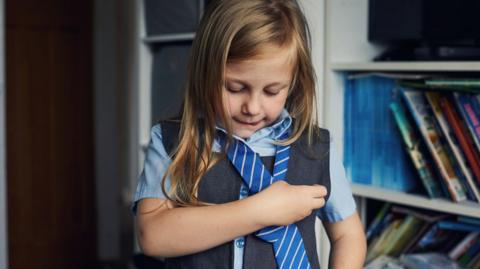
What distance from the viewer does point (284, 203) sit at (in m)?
0.96

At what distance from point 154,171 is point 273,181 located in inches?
7.8

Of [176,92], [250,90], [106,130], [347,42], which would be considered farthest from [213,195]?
[106,130]

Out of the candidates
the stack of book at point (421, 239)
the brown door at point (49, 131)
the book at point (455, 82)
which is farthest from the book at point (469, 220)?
the brown door at point (49, 131)

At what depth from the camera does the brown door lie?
257 cm

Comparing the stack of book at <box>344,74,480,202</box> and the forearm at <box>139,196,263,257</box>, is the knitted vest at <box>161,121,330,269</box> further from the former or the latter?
the stack of book at <box>344,74,480,202</box>

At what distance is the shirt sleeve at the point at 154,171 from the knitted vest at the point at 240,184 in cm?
2

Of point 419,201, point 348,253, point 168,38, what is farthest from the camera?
point 168,38

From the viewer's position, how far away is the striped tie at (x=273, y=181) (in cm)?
100

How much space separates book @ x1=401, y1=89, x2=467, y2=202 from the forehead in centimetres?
67

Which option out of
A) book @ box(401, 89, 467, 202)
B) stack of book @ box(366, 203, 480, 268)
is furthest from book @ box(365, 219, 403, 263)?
book @ box(401, 89, 467, 202)

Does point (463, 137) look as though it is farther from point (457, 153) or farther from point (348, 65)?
point (348, 65)

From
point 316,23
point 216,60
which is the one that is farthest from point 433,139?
point 216,60

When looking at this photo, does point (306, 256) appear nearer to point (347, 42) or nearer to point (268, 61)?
point (268, 61)

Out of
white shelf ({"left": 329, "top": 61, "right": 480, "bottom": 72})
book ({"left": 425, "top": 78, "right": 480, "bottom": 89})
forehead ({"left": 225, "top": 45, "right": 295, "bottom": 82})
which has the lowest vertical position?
book ({"left": 425, "top": 78, "right": 480, "bottom": 89})
